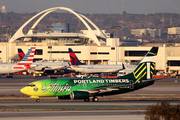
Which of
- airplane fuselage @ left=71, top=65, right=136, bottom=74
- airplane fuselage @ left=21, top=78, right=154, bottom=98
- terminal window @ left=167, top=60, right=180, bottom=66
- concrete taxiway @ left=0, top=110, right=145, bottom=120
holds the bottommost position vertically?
concrete taxiway @ left=0, top=110, right=145, bottom=120

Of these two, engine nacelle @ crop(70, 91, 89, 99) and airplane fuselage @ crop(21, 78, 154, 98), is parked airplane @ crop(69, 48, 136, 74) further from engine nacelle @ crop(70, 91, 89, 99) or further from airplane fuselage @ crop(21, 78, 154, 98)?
engine nacelle @ crop(70, 91, 89, 99)

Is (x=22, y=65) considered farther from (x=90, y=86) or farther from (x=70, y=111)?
(x=70, y=111)

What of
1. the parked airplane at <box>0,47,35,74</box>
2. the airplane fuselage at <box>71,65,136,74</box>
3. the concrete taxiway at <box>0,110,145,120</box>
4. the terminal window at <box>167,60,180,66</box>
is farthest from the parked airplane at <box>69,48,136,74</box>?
the concrete taxiway at <box>0,110,145,120</box>

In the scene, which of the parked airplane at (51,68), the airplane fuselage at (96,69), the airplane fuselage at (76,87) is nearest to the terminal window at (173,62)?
the airplane fuselage at (96,69)

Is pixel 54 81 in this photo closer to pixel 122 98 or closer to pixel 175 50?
pixel 122 98

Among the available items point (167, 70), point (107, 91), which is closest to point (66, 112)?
point (107, 91)

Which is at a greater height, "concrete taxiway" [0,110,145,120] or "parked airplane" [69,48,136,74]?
"parked airplane" [69,48,136,74]

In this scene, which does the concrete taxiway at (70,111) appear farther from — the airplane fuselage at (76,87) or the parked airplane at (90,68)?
the parked airplane at (90,68)

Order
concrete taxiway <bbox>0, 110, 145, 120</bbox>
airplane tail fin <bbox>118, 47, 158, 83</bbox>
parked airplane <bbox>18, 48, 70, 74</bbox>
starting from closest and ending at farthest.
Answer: concrete taxiway <bbox>0, 110, 145, 120</bbox>
airplane tail fin <bbox>118, 47, 158, 83</bbox>
parked airplane <bbox>18, 48, 70, 74</bbox>

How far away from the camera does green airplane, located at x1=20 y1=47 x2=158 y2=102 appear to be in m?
47.1

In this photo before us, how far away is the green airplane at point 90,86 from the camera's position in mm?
47125

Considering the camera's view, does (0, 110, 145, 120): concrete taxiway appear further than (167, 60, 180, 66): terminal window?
No

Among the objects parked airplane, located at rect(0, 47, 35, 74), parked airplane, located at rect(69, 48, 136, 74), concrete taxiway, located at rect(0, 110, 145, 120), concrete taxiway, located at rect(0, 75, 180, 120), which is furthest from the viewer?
parked airplane, located at rect(69, 48, 136, 74)

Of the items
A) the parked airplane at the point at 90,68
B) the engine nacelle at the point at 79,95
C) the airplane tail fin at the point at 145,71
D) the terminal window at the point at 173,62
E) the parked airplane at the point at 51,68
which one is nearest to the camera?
the engine nacelle at the point at 79,95
